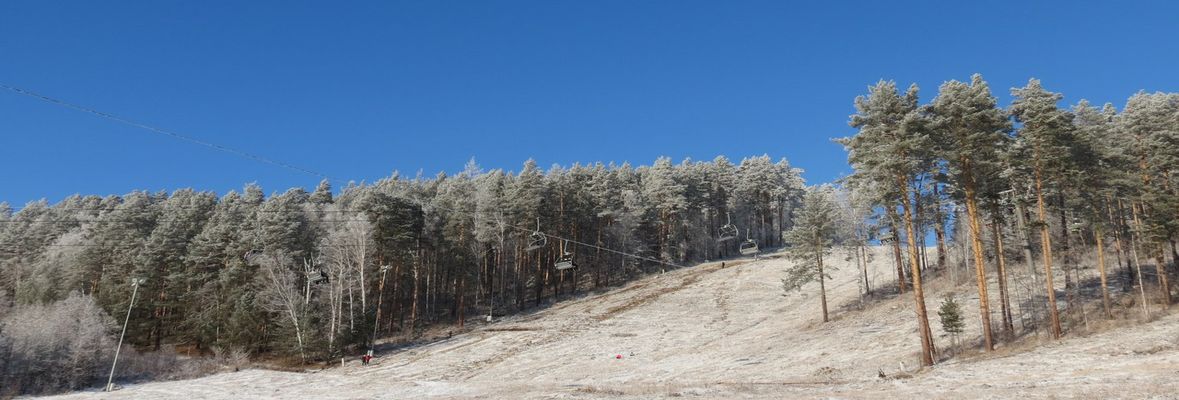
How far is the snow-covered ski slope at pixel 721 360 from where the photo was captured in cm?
2019

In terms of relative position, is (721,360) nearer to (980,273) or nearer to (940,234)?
(980,273)

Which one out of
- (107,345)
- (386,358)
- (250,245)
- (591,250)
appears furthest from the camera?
(591,250)

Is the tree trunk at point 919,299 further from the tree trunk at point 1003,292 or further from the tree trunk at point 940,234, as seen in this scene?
the tree trunk at point 940,234

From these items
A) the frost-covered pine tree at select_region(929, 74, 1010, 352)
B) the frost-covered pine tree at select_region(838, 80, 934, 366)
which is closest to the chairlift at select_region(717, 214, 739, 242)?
the frost-covered pine tree at select_region(838, 80, 934, 366)

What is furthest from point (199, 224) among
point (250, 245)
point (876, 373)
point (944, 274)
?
point (944, 274)

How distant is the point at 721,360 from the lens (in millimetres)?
34219

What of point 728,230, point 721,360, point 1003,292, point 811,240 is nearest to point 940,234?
point 811,240

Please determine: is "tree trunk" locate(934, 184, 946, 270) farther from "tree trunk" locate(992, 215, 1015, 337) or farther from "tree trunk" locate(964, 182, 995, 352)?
"tree trunk" locate(964, 182, 995, 352)

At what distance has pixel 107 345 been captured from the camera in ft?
139

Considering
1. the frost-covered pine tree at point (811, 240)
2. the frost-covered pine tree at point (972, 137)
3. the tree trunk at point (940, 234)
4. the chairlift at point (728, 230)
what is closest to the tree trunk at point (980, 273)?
the frost-covered pine tree at point (972, 137)

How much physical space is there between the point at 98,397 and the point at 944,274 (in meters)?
56.6

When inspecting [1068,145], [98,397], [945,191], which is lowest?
[98,397]

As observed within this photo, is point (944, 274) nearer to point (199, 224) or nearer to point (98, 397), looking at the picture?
point (98, 397)

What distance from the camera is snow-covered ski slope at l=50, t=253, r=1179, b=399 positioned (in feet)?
66.2
